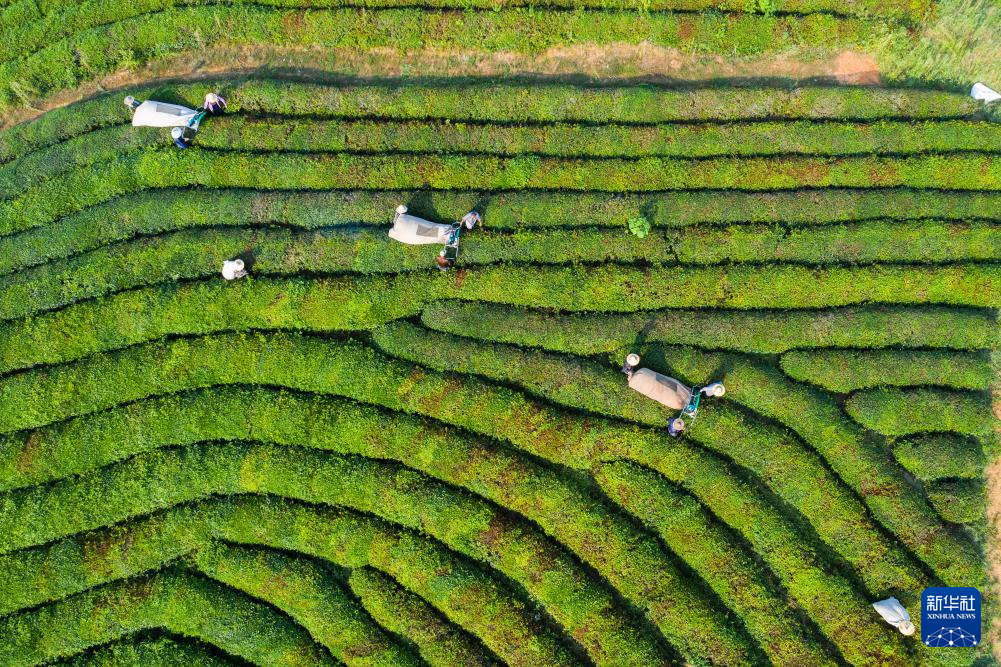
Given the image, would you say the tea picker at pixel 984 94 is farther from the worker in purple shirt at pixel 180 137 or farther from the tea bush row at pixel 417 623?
the worker in purple shirt at pixel 180 137

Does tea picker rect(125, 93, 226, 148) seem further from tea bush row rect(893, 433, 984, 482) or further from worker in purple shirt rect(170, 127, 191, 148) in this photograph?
tea bush row rect(893, 433, 984, 482)

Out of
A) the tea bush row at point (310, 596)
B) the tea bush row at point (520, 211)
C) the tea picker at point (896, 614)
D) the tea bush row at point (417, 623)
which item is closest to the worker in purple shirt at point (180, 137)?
the tea bush row at point (520, 211)

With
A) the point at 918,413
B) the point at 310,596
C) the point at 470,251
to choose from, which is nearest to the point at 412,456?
the point at 310,596

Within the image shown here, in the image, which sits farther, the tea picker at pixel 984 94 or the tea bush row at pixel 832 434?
the tea picker at pixel 984 94

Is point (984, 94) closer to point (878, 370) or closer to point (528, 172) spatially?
point (878, 370)

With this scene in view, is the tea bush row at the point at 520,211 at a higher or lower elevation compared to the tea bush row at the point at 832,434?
higher

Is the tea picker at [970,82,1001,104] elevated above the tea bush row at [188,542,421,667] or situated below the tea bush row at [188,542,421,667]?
above

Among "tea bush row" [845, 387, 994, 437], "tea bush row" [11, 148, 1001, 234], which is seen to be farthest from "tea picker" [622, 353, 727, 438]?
"tea bush row" [11, 148, 1001, 234]
